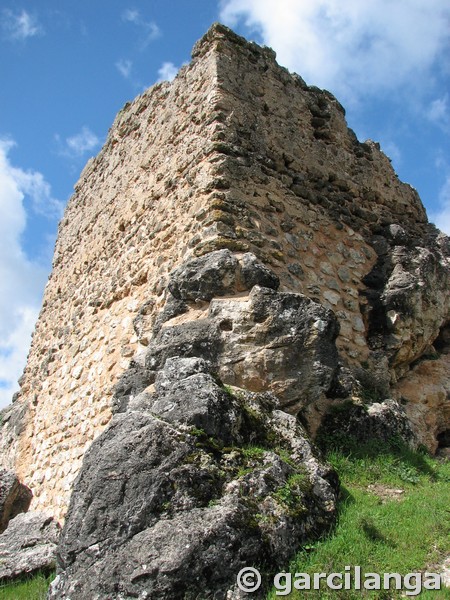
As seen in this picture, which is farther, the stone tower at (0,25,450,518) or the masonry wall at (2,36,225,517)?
the masonry wall at (2,36,225,517)

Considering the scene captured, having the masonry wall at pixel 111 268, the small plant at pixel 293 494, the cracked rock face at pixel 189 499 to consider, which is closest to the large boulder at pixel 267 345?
the cracked rock face at pixel 189 499

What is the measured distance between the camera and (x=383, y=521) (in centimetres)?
394

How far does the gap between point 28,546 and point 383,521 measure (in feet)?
11.4

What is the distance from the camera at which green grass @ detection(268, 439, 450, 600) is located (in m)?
3.34

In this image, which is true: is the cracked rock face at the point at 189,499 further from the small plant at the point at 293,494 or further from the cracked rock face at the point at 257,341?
the cracked rock face at the point at 257,341

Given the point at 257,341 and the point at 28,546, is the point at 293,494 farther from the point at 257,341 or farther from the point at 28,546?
the point at 28,546

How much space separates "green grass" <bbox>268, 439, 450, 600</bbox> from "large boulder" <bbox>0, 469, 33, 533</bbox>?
14.4 ft

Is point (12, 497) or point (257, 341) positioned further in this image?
point (12, 497)

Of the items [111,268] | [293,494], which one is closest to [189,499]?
[293,494]

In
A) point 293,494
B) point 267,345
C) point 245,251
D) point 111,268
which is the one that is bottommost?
point 293,494

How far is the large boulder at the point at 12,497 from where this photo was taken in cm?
734

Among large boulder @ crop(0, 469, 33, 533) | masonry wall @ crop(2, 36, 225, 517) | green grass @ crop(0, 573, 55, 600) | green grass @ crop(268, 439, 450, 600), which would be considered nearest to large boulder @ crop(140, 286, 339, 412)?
green grass @ crop(268, 439, 450, 600)

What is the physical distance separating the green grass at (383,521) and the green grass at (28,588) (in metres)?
2.19

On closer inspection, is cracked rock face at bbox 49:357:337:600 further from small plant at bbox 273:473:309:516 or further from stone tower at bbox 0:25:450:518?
stone tower at bbox 0:25:450:518
